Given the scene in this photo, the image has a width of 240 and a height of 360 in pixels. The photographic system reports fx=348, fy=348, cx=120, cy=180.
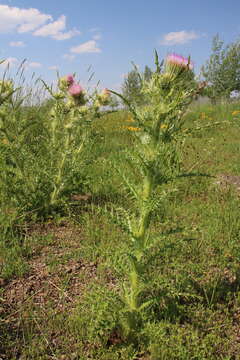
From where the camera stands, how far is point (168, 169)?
1.74 m

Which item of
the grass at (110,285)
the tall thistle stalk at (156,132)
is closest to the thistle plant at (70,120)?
the grass at (110,285)

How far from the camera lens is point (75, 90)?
3.25 meters

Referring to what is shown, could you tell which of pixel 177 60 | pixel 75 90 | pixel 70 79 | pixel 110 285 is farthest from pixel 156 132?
pixel 70 79

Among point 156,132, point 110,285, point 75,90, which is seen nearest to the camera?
point 156,132

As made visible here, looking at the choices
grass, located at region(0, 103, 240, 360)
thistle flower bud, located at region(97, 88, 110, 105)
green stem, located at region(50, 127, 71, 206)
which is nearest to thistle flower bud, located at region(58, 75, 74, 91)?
thistle flower bud, located at region(97, 88, 110, 105)

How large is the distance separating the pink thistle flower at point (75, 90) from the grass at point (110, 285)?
67 cm

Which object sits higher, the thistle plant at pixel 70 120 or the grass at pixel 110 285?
the thistle plant at pixel 70 120

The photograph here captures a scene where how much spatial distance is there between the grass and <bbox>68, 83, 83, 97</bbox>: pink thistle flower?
0.67m

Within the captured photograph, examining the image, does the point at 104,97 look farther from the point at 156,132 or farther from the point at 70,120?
the point at 156,132

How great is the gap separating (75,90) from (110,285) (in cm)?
182

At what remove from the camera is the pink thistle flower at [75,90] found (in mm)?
3248

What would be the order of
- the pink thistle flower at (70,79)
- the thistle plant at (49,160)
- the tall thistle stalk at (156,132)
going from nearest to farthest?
1. the tall thistle stalk at (156,132)
2. the thistle plant at (49,160)
3. the pink thistle flower at (70,79)

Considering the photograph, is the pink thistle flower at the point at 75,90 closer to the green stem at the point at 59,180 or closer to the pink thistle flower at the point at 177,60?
the green stem at the point at 59,180

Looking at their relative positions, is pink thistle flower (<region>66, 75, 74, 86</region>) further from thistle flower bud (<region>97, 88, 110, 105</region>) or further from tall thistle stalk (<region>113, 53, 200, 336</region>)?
tall thistle stalk (<region>113, 53, 200, 336</region>)
